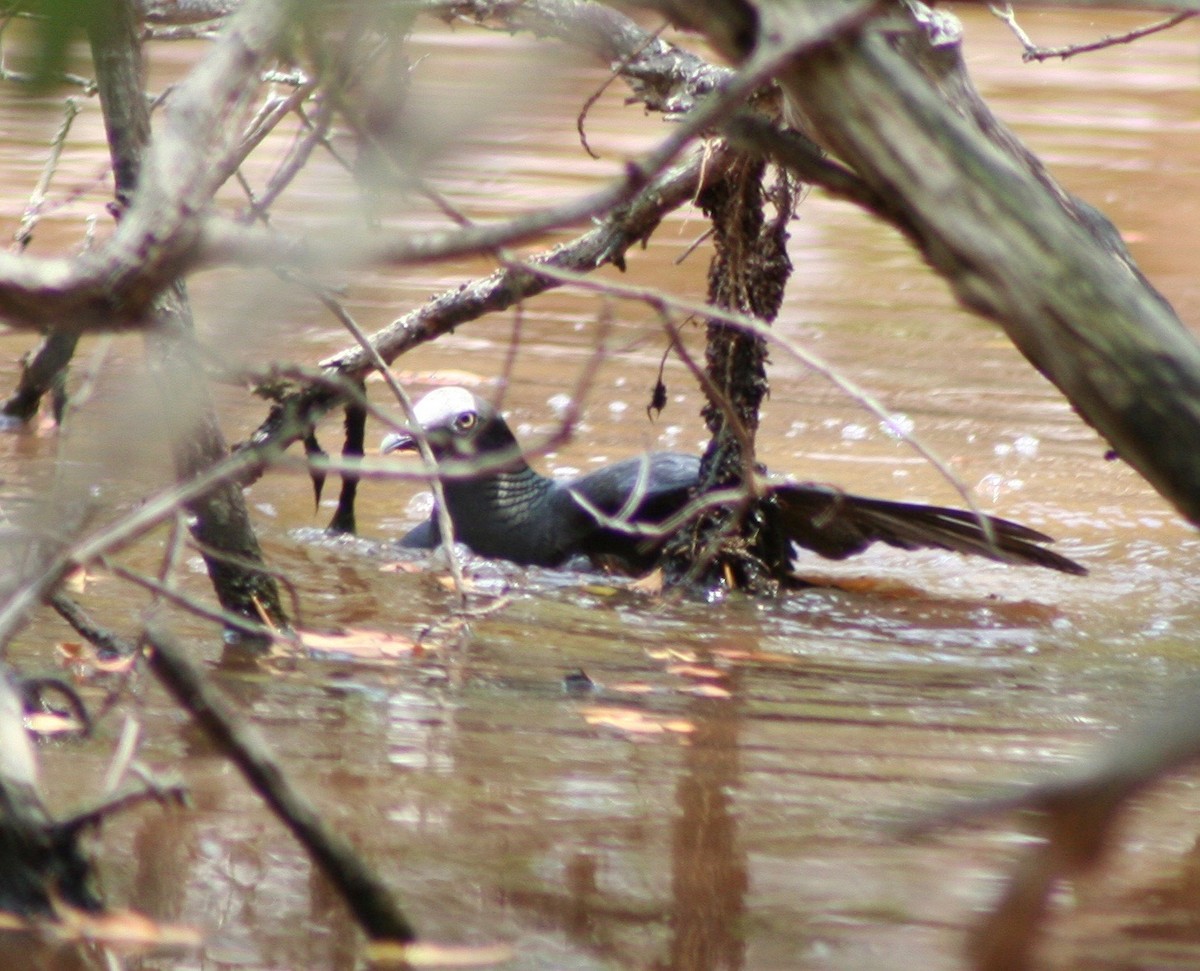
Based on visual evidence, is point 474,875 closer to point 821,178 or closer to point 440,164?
point 821,178

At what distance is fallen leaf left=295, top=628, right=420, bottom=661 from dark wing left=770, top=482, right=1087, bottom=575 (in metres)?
1.21

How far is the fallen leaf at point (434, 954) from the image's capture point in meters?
2.19

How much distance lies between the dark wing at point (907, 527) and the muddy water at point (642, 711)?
0.46ft

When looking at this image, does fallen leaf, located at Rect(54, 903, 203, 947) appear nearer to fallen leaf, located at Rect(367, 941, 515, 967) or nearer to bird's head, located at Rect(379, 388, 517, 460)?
fallen leaf, located at Rect(367, 941, 515, 967)

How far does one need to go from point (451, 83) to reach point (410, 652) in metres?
2.59

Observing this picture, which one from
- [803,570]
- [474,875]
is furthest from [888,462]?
[474,875]

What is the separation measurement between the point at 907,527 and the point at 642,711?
4.93ft

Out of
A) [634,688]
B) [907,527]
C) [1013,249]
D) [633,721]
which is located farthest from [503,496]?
[1013,249]

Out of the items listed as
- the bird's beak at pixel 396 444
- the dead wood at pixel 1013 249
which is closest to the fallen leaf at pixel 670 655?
the bird's beak at pixel 396 444

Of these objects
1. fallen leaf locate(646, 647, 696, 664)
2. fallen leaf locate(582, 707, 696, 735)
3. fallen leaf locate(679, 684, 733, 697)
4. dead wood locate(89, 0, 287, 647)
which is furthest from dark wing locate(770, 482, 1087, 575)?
dead wood locate(89, 0, 287, 647)

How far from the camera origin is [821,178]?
5.94 feet

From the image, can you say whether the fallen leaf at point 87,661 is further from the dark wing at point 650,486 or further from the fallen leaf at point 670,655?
the dark wing at point 650,486

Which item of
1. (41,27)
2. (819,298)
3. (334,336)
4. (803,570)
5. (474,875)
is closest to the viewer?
(41,27)

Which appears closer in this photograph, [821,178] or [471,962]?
[821,178]
